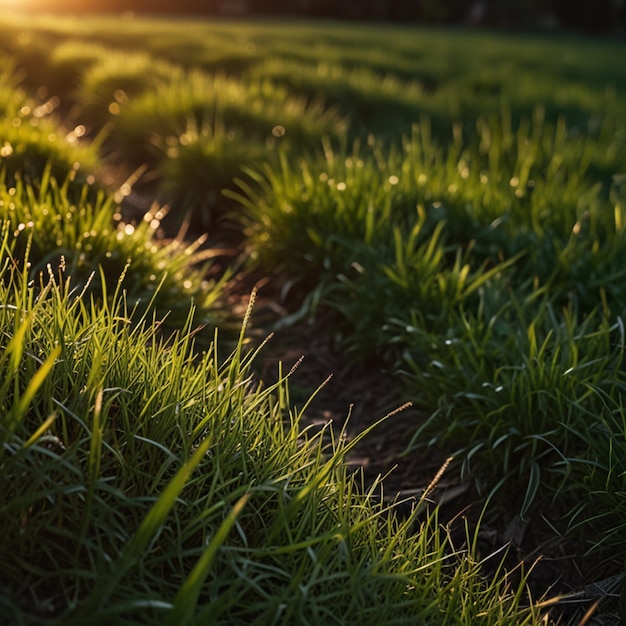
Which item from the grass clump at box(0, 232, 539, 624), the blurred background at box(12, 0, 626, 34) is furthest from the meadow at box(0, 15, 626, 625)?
the blurred background at box(12, 0, 626, 34)

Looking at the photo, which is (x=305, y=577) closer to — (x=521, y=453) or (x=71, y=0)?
(x=521, y=453)

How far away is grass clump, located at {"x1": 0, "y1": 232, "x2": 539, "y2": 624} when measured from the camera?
3.62ft

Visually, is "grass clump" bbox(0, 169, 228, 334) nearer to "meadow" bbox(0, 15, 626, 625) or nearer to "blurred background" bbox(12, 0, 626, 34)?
"meadow" bbox(0, 15, 626, 625)

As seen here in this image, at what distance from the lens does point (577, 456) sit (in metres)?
1.91

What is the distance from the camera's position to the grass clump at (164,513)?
1.10 m

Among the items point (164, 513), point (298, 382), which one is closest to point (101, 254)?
point (298, 382)

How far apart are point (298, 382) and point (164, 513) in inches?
57.7

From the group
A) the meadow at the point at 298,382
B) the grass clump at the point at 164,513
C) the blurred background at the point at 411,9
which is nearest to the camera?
the grass clump at the point at 164,513

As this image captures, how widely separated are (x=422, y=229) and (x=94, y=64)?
4.67 meters

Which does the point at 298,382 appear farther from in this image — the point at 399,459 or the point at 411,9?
the point at 411,9

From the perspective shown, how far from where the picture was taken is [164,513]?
1053 mm

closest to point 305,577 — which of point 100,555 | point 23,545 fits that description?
point 100,555

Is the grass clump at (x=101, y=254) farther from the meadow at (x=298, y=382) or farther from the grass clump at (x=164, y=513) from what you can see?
the grass clump at (x=164, y=513)

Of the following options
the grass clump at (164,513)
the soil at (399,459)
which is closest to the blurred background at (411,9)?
the soil at (399,459)
